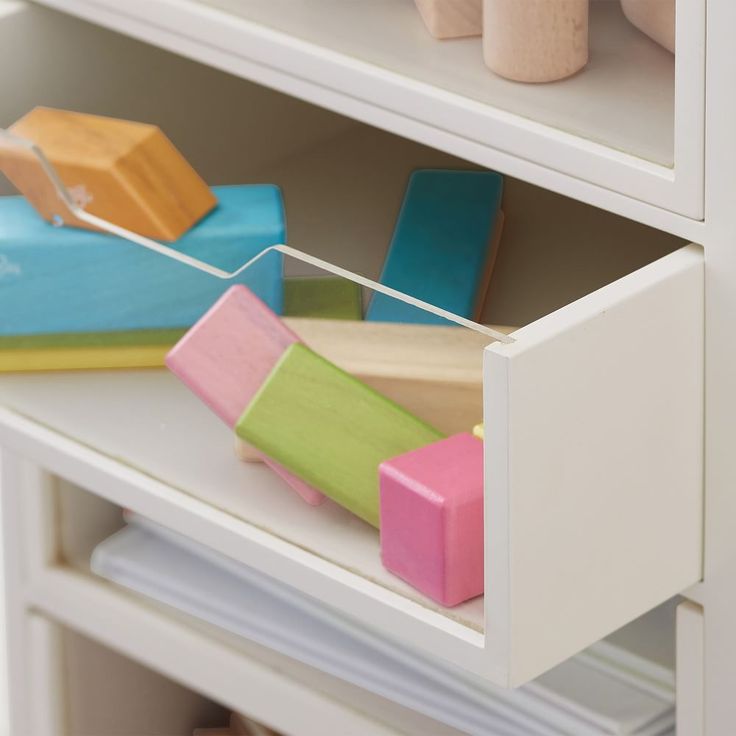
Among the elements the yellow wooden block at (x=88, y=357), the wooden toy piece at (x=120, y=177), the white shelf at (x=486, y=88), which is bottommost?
the yellow wooden block at (x=88, y=357)

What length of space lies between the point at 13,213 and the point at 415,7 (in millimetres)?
215

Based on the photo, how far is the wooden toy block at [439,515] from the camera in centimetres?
56

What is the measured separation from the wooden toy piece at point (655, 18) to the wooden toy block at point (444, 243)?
16 centimetres

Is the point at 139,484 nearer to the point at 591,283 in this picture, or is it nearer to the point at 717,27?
the point at 591,283

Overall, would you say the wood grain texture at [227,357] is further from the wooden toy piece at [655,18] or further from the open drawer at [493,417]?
the wooden toy piece at [655,18]

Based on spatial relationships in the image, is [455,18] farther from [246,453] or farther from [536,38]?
[246,453]

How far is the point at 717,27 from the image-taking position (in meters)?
0.50

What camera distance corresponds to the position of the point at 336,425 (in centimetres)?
62

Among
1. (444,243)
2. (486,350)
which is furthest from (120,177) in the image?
(486,350)

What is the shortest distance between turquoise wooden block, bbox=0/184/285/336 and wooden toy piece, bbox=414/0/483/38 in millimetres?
132

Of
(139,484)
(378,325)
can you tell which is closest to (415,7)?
(378,325)

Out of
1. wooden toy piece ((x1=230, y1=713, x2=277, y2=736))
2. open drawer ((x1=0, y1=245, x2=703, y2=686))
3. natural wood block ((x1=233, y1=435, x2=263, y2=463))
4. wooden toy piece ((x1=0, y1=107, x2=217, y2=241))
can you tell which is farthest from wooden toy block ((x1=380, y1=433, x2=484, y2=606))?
wooden toy piece ((x1=230, y1=713, x2=277, y2=736))

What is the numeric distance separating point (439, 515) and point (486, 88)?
16 cm

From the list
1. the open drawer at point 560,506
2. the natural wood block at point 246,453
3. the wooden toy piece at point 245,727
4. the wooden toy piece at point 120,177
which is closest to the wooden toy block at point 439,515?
the open drawer at point 560,506
